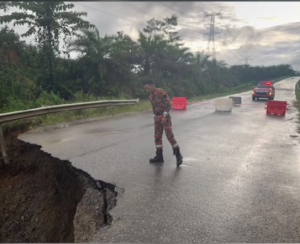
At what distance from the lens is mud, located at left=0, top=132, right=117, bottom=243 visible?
395 cm

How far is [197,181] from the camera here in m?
5.07

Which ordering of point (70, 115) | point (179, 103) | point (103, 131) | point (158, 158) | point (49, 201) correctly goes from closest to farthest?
point (49, 201)
point (158, 158)
point (103, 131)
point (70, 115)
point (179, 103)

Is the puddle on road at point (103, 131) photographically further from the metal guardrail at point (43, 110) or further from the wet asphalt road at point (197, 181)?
the metal guardrail at point (43, 110)

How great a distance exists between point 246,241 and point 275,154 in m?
4.34

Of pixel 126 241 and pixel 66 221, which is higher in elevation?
pixel 126 241

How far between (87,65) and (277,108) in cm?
1022

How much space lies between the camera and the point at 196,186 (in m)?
4.82

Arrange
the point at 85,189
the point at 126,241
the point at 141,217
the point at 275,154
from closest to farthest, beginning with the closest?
the point at 126,241, the point at 141,217, the point at 85,189, the point at 275,154

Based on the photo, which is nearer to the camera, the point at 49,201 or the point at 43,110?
the point at 49,201

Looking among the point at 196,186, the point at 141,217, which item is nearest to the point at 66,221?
the point at 141,217

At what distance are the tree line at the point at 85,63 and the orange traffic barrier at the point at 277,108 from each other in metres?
1.44

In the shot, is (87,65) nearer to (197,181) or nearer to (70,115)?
(70,115)

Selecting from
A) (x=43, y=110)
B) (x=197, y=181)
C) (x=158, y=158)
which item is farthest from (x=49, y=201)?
(x=43, y=110)

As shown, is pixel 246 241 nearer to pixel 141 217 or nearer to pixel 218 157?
pixel 141 217
